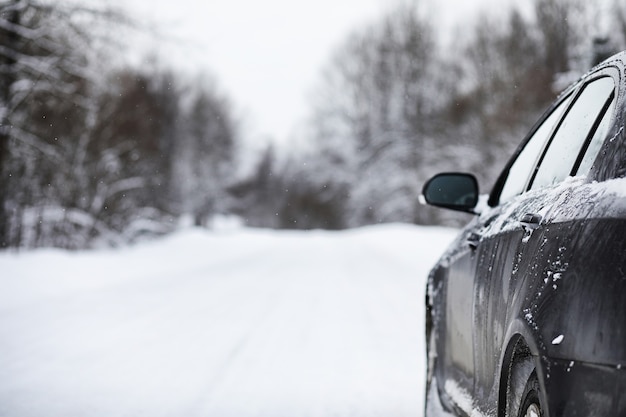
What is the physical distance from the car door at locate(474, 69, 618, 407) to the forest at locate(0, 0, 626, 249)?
1148 centimetres

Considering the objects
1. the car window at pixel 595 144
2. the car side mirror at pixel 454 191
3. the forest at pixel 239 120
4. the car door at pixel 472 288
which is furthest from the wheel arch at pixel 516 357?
the forest at pixel 239 120

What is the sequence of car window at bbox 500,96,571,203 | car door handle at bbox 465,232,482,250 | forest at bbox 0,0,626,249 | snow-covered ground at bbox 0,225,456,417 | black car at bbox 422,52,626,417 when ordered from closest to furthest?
black car at bbox 422,52,626,417, car window at bbox 500,96,571,203, car door handle at bbox 465,232,482,250, snow-covered ground at bbox 0,225,456,417, forest at bbox 0,0,626,249

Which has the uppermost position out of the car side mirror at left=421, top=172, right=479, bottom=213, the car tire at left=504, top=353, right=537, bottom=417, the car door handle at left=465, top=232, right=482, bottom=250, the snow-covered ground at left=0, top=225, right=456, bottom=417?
the car side mirror at left=421, top=172, right=479, bottom=213

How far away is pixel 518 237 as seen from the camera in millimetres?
2379

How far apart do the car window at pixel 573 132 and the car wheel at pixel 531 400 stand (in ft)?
2.33

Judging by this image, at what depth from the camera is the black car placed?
5.28 feet

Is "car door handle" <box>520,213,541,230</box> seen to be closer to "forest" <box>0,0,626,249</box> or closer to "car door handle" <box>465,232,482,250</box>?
"car door handle" <box>465,232,482,250</box>

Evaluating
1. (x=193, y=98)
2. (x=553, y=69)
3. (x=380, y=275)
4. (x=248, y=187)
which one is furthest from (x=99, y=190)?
(x=248, y=187)

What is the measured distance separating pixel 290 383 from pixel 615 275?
4.07 m

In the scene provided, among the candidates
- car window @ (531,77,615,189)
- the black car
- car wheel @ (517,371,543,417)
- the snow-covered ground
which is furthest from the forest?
car wheel @ (517,371,543,417)

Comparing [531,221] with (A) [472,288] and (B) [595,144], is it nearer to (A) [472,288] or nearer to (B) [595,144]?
(B) [595,144]

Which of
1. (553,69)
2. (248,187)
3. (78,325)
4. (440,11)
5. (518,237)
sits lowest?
(248,187)

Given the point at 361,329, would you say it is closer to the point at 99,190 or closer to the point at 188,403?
the point at 188,403

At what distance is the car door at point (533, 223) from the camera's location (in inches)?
82.3
